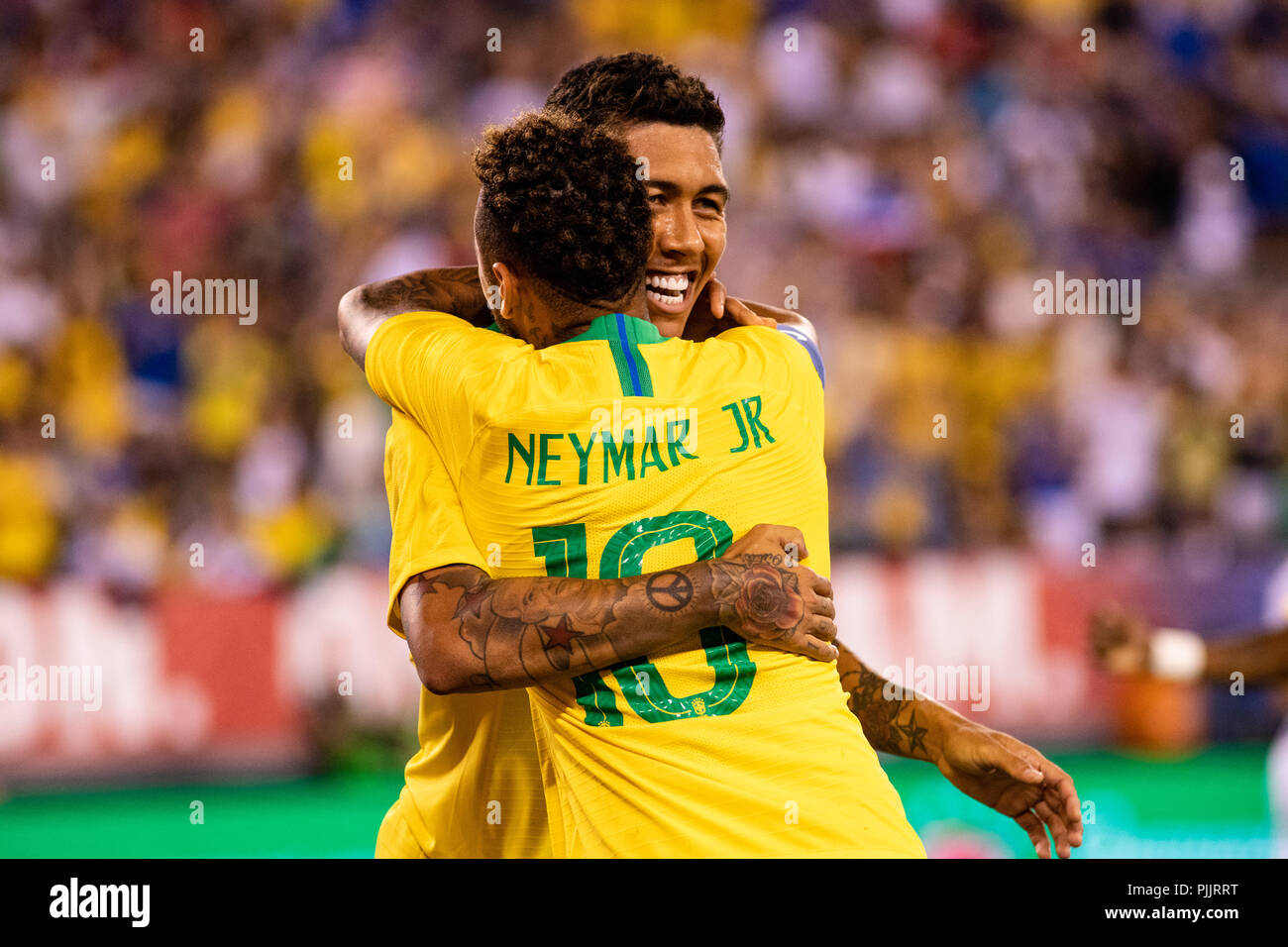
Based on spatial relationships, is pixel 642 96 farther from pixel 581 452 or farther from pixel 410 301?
pixel 581 452

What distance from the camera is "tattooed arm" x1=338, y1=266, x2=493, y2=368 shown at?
2877 mm

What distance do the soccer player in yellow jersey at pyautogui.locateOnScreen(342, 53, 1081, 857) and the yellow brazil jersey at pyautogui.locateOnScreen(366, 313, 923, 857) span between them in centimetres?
19

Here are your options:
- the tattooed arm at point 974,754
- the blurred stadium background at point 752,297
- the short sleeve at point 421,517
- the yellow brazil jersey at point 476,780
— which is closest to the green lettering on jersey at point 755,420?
the short sleeve at point 421,517

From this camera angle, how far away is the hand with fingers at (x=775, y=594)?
7.72 feet

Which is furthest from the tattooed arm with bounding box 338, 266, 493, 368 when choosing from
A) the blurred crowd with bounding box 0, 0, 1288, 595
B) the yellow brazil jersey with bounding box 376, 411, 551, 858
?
the blurred crowd with bounding box 0, 0, 1288, 595

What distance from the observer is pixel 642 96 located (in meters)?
3.09

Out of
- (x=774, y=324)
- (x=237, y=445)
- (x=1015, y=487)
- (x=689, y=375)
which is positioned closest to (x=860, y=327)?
(x=1015, y=487)

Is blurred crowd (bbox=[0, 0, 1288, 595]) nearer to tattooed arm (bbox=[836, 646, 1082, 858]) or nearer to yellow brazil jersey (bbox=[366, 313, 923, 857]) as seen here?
tattooed arm (bbox=[836, 646, 1082, 858])

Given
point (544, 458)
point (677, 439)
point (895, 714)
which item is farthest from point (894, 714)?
point (544, 458)

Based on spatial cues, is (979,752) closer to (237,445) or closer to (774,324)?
(774,324)

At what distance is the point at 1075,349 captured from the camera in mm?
9586

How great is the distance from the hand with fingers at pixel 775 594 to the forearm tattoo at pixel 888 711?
1.77 feet

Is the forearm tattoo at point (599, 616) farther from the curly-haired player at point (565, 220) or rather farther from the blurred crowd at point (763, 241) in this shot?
the blurred crowd at point (763, 241)

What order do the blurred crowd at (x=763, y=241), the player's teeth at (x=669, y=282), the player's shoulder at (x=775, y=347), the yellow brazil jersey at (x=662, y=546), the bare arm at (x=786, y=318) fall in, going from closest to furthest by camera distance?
the yellow brazil jersey at (x=662, y=546) < the player's shoulder at (x=775, y=347) < the bare arm at (x=786, y=318) < the player's teeth at (x=669, y=282) < the blurred crowd at (x=763, y=241)
